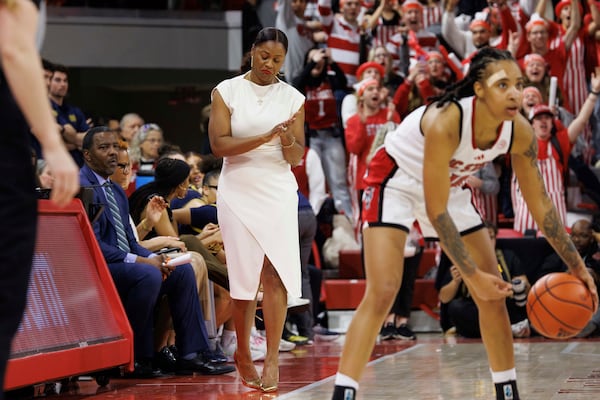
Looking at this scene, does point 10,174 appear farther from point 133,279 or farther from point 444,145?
point 133,279

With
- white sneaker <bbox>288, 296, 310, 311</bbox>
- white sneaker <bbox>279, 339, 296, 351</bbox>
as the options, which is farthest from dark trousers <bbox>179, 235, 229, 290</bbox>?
white sneaker <bbox>279, 339, 296, 351</bbox>

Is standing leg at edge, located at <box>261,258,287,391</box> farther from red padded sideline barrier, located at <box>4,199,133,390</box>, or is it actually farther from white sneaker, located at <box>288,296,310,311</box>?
white sneaker, located at <box>288,296,310,311</box>

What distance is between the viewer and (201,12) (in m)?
15.5

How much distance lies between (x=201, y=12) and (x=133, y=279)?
32.4 feet

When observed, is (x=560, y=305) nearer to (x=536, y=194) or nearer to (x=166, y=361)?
(x=536, y=194)

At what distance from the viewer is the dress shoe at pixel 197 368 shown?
6.59 metres

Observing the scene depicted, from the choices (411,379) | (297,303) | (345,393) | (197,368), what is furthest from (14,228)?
(297,303)

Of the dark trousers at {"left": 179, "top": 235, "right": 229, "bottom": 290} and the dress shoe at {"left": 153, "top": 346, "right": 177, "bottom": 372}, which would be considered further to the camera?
the dark trousers at {"left": 179, "top": 235, "right": 229, "bottom": 290}

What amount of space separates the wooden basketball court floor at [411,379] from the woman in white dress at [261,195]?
33cm

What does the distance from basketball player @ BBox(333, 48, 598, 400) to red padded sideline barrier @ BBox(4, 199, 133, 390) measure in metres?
1.75

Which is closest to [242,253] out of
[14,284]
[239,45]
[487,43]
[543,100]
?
[14,284]

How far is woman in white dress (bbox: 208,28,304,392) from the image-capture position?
18.8ft

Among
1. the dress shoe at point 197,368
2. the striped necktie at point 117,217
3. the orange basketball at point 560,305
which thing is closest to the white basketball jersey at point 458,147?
the orange basketball at point 560,305

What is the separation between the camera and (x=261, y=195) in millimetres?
5746
